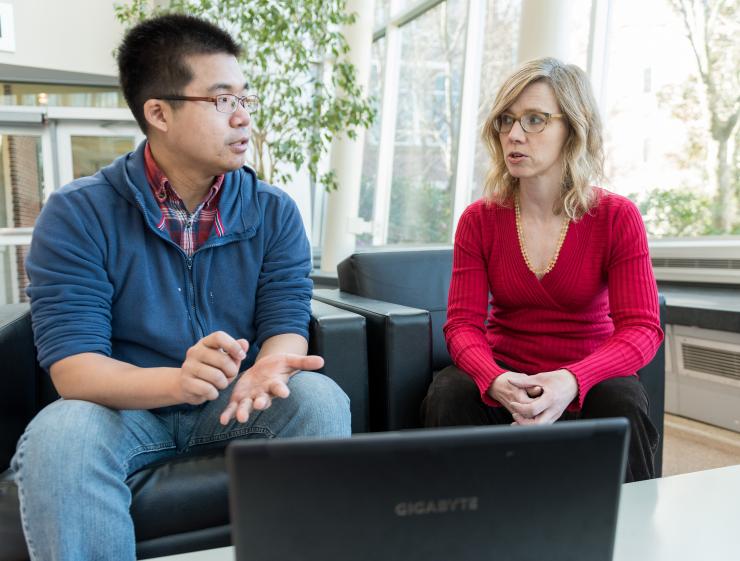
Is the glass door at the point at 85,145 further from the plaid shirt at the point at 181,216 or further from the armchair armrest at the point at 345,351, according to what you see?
the armchair armrest at the point at 345,351

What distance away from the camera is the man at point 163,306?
1137 millimetres

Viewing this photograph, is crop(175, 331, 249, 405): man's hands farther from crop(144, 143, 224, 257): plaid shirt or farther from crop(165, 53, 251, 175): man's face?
crop(165, 53, 251, 175): man's face

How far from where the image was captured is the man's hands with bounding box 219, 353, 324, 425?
114cm

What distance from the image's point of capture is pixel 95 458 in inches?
45.7

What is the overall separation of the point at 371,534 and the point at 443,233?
15.5 feet

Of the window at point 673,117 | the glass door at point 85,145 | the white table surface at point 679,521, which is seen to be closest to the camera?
the white table surface at point 679,521

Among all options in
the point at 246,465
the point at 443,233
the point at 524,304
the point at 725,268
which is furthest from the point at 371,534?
the point at 443,233

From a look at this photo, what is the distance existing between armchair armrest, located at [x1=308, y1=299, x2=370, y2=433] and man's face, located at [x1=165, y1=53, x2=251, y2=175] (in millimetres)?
465

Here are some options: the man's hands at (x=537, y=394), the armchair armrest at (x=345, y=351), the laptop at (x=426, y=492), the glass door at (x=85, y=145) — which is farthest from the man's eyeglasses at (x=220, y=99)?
the glass door at (x=85, y=145)

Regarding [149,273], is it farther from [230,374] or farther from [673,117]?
[673,117]

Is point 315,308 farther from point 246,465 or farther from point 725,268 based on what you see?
point 725,268

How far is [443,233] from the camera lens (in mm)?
5188

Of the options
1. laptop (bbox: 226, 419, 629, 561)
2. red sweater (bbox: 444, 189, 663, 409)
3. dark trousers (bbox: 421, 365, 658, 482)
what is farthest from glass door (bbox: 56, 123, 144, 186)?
laptop (bbox: 226, 419, 629, 561)

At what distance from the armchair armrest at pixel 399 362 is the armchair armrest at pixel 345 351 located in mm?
62
